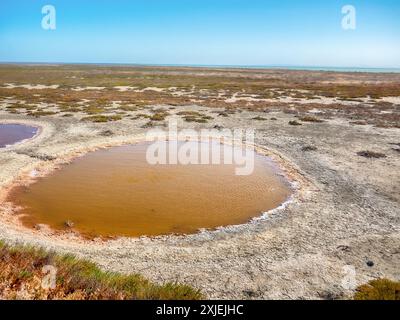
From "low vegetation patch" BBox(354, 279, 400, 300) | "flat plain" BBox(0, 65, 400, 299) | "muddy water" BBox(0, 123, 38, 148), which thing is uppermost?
"muddy water" BBox(0, 123, 38, 148)

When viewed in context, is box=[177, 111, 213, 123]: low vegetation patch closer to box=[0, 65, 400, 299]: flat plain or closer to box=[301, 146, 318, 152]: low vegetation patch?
box=[0, 65, 400, 299]: flat plain

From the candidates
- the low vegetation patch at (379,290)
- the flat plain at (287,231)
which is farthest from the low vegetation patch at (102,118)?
the low vegetation patch at (379,290)

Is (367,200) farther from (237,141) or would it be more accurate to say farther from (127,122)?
Answer: (127,122)

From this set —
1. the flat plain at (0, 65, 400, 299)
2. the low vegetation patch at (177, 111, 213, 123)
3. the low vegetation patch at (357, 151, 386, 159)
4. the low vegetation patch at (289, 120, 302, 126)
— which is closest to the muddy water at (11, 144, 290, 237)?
the flat plain at (0, 65, 400, 299)

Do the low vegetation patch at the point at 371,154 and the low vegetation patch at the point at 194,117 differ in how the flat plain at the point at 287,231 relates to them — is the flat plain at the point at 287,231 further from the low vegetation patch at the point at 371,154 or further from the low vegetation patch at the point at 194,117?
the low vegetation patch at the point at 194,117

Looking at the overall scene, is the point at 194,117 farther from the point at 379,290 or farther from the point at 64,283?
the point at 64,283

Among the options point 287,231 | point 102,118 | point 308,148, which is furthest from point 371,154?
point 102,118
